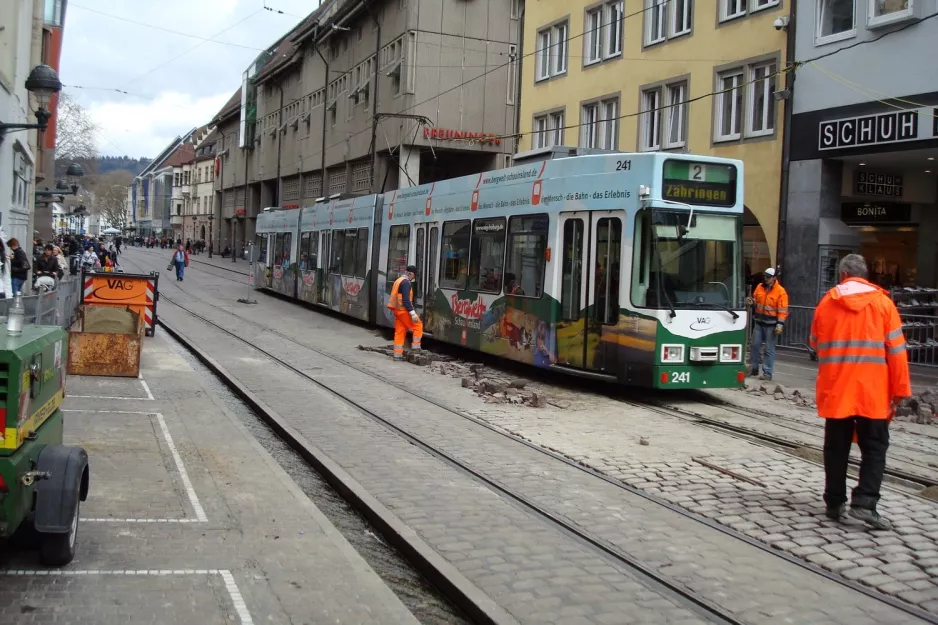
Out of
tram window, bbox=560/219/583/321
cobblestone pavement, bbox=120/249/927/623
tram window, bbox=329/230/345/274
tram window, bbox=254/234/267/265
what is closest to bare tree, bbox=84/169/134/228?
tram window, bbox=254/234/267/265

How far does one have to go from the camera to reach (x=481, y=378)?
14258mm

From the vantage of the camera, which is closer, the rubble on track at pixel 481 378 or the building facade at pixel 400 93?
the rubble on track at pixel 481 378

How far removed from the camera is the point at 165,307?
90.1ft

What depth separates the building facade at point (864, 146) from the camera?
18.1 meters

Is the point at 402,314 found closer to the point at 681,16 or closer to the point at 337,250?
the point at 337,250

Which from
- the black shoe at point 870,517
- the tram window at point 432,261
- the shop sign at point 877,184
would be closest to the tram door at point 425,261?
the tram window at point 432,261

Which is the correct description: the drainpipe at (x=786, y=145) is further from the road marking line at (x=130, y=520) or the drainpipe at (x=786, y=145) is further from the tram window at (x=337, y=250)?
the road marking line at (x=130, y=520)

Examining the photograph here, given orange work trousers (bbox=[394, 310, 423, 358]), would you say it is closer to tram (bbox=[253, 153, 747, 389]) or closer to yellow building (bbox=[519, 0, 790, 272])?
tram (bbox=[253, 153, 747, 389])

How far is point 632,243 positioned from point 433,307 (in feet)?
21.7

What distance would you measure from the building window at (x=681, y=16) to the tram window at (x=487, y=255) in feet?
39.2

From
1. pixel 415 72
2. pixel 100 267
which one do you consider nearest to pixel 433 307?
pixel 100 267

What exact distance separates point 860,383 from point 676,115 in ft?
65.6

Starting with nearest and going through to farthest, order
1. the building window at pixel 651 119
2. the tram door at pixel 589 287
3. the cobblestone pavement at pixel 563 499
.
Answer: the cobblestone pavement at pixel 563 499 < the tram door at pixel 589 287 < the building window at pixel 651 119

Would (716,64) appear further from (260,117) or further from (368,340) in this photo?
(260,117)
